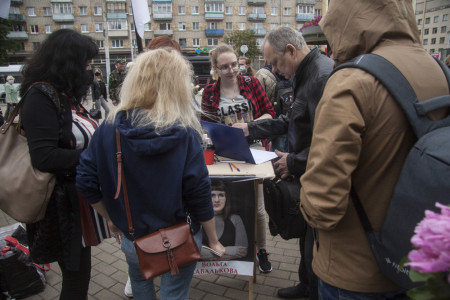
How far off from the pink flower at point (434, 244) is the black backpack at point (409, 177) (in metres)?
0.37

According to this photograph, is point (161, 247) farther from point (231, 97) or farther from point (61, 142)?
point (231, 97)

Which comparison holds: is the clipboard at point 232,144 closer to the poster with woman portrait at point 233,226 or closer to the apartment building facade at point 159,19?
the poster with woman portrait at point 233,226

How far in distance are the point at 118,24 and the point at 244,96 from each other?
53.2m

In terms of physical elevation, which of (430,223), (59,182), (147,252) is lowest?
(147,252)

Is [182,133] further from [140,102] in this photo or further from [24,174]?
[24,174]

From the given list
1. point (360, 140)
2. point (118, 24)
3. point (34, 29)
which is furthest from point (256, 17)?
point (360, 140)

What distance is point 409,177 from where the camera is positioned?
3.36ft

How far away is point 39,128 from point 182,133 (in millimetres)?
877

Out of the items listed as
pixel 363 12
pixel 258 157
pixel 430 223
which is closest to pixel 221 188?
pixel 258 157

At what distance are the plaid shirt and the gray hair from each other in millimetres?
950

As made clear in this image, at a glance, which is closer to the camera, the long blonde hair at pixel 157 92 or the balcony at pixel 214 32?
the long blonde hair at pixel 157 92

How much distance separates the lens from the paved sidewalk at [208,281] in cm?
278

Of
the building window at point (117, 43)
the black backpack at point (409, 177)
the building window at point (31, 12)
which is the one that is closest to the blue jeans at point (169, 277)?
the black backpack at point (409, 177)

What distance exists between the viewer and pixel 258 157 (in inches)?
96.2
